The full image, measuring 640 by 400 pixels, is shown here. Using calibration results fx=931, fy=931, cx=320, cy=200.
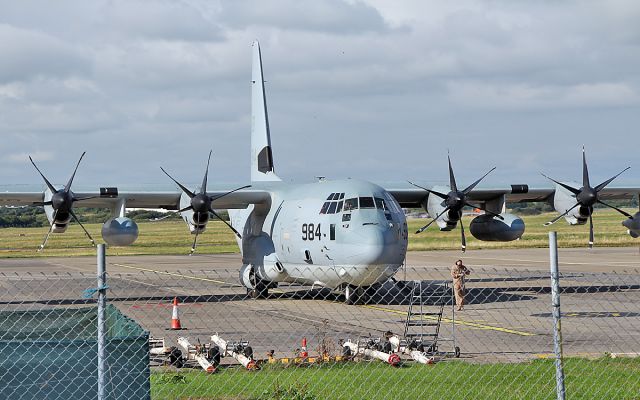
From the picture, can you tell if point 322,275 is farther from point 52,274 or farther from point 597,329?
point 52,274

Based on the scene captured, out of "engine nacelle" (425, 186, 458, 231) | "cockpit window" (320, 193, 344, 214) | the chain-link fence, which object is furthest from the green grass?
"engine nacelle" (425, 186, 458, 231)

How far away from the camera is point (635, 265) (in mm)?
43312

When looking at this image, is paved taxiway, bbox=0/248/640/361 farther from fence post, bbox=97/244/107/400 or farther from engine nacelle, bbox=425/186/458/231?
engine nacelle, bbox=425/186/458/231

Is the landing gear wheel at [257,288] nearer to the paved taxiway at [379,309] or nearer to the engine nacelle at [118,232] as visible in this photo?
the paved taxiway at [379,309]

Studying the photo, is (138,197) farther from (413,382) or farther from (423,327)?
(413,382)

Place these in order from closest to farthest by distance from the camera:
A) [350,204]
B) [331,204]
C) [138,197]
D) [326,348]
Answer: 1. [326,348]
2. [350,204]
3. [331,204]
4. [138,197]

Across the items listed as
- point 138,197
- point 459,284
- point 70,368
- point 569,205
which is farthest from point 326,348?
point 569,205

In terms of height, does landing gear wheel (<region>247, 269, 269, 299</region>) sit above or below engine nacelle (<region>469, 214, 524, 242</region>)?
below

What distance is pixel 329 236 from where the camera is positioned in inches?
1013

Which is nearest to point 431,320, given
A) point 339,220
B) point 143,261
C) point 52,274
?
point 339,220

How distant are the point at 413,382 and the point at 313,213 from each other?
47.4 feet

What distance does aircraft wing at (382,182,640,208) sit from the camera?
32.9 m

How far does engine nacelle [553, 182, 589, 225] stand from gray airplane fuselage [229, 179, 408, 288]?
30.6ft

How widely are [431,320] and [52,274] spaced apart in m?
28.6
